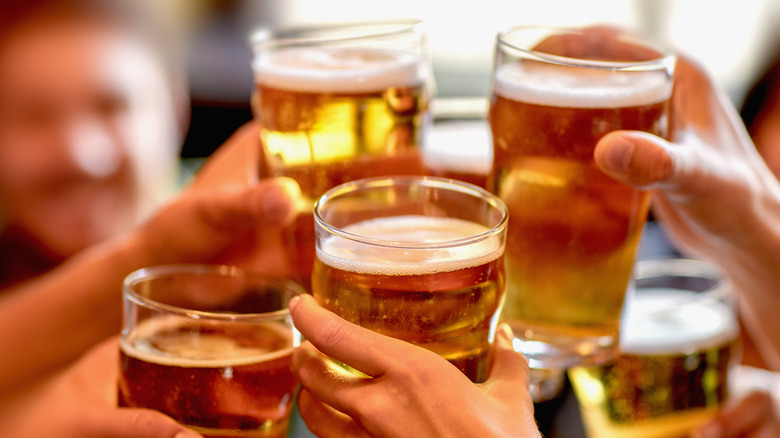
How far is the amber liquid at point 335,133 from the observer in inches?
46.3

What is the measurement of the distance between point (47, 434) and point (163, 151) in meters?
1.99

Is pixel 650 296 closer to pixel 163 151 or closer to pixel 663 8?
pixel 163 151

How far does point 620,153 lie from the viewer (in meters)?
0.96

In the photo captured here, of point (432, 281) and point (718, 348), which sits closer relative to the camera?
point (432, 281)

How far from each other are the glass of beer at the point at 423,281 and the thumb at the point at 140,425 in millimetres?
236

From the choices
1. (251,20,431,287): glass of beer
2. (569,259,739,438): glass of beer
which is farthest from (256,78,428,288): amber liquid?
(569,259,739,438): glass of beer

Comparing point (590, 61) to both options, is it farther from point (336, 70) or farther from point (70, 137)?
point (70, 137)

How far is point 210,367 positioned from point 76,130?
2138 mm

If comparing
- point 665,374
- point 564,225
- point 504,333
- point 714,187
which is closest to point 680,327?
point 665,374

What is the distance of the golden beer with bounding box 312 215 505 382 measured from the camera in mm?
815

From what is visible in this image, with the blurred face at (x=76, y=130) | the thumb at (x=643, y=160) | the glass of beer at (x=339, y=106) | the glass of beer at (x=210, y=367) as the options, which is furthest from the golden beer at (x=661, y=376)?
the blurred face at (x=76, y=130)

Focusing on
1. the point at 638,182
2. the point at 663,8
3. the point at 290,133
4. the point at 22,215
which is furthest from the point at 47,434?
the point at 663,8

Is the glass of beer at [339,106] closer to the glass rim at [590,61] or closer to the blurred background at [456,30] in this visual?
the glass rim at [590,61]

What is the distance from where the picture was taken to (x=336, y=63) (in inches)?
48.0
